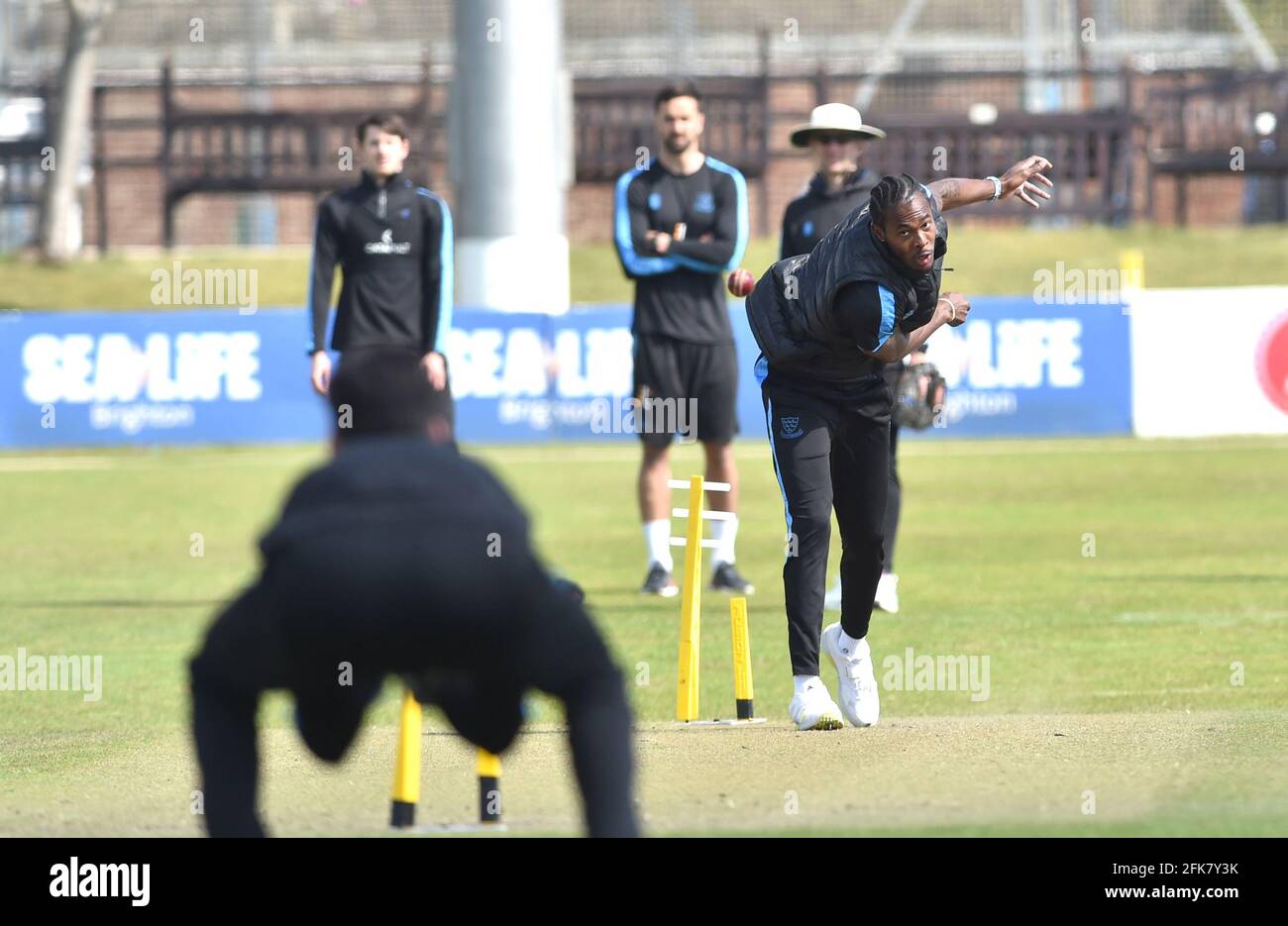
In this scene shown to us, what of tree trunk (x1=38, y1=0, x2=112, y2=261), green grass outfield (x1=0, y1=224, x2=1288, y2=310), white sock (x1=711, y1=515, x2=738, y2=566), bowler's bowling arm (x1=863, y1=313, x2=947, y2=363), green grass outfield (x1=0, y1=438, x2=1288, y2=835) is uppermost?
tree trunk (x1=38, y1=0, x2=112, y2=261)

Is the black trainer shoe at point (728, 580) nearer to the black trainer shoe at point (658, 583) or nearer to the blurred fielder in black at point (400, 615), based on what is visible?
the black trainer shoe at point (658, 583)

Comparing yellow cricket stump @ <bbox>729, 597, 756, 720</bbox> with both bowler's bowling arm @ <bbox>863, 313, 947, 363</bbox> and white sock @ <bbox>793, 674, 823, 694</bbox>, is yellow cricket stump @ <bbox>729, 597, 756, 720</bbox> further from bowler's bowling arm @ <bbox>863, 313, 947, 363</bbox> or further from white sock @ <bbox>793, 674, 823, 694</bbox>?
bowler's bowling arm @ <bbox>863, 313, 947, 363</bbox>

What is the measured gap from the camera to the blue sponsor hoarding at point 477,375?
77.7ft

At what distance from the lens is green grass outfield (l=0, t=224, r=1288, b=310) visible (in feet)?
106

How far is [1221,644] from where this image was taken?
10.1 meters

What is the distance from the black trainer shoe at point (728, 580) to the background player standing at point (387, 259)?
2.17 meters

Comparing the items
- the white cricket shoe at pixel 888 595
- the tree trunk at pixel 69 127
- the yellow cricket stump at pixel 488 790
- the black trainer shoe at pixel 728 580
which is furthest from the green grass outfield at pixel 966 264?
the yellow cricket stump at pixel 488 790

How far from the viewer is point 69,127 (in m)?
34.2

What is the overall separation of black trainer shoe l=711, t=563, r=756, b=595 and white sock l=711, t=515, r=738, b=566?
34 mm

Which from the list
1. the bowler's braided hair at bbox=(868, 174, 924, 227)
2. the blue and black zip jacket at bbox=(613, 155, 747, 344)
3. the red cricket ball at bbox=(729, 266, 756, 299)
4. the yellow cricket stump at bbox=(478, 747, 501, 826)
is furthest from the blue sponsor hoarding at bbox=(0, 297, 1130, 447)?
the yellow cricket stump at bbox=(478, 747, 501, 826)
